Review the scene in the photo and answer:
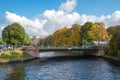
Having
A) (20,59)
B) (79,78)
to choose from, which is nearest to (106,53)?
(20,59)

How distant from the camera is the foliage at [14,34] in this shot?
163 metres

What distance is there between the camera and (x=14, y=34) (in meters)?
163

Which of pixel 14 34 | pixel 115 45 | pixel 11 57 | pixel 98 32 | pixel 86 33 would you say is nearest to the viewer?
pixel 11 57

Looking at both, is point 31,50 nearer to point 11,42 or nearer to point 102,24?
point 11,42

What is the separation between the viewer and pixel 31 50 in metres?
167

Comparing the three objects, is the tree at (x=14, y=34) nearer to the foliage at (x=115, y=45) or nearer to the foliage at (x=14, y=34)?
the foliage at (x=14, y=34)

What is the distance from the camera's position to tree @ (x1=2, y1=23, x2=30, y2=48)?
163 m

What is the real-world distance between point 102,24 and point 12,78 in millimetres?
117373

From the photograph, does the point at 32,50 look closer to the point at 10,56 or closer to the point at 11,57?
the point at 10,56

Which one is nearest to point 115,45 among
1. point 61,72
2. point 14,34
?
point 14,34

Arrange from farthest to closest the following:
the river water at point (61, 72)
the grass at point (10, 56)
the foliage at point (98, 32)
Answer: the foliage at point (98, 32)
the grass at point (10, 56)
the river water at point (61, 72)

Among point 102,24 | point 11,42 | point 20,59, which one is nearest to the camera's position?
point 20,59

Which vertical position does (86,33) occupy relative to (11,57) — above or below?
above

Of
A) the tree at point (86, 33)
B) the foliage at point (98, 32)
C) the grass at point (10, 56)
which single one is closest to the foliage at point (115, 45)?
the foliage at point (98, 32)
